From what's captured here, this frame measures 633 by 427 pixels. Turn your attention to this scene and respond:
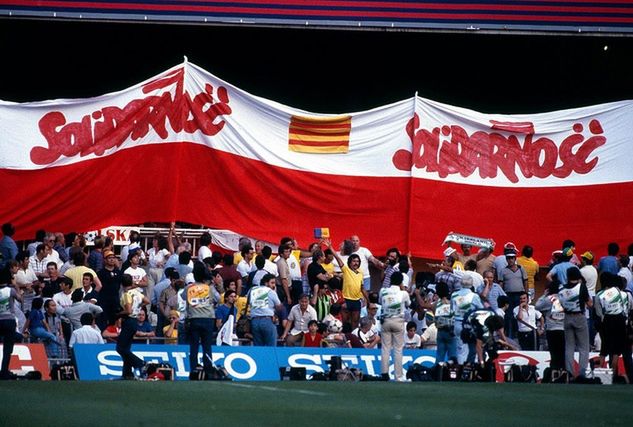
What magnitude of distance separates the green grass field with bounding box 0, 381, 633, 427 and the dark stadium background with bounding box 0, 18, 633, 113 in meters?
10.6

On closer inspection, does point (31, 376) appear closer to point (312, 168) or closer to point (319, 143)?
point (312, 168)

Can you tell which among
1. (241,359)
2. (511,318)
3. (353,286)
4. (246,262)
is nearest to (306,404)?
(241,359)

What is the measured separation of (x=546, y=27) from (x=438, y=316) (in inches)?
269

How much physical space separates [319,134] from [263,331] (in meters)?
4.43

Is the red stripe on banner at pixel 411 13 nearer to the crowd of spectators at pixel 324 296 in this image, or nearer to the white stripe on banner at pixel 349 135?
the white stripe on banner at pixel 349 135

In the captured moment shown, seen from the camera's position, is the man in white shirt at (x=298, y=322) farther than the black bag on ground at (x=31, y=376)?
Yes

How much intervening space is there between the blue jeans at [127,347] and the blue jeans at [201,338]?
73cm

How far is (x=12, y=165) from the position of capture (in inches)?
872

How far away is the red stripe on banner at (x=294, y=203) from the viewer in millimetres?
22219

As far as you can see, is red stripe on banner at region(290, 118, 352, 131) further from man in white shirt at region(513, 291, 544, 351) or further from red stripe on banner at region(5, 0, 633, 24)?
man in white shirt at region(513, 291, 544, 351)

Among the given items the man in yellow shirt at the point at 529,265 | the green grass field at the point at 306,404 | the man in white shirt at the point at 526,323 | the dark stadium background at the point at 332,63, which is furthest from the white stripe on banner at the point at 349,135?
the green grass field at the point at 306,404

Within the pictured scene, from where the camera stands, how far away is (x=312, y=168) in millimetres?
23547

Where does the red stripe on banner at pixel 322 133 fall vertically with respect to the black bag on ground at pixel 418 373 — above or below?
above

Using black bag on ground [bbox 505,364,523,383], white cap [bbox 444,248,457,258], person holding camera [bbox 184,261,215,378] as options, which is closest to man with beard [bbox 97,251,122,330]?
person holding camera [bbox 184,261,215,378]
